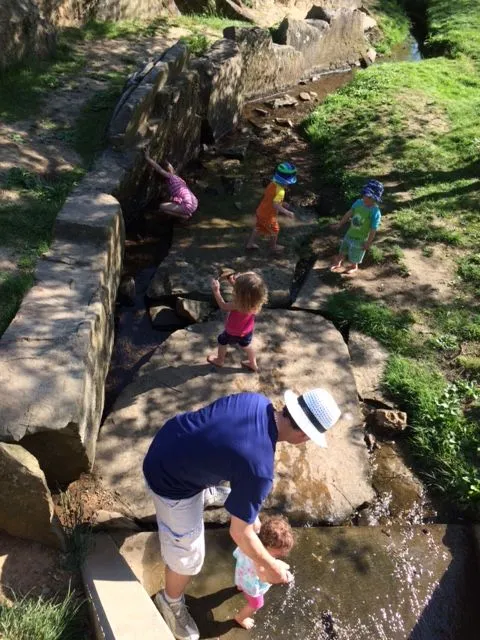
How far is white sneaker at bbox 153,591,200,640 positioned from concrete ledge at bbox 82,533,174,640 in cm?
22

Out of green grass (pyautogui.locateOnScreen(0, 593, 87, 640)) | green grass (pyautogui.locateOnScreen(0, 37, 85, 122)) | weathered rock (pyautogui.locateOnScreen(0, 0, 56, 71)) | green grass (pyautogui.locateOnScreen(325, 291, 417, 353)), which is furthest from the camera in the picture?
weathered rock (pyautogui.locateOnScreen(0, 0, 56, 71))

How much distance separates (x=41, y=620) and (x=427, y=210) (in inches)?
245

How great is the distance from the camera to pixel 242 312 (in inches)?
179

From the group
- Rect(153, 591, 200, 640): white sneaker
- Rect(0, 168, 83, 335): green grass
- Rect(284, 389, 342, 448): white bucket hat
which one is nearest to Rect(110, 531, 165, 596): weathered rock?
Rect(153, 591, 200, 640): white sneaker

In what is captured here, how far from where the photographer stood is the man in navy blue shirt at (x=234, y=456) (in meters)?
2.67

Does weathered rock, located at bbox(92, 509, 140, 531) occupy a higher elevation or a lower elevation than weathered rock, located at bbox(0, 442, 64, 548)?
lower

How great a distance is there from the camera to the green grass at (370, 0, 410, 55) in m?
14.6

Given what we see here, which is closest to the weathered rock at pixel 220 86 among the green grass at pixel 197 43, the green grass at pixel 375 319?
the green grass at pixel 197 43

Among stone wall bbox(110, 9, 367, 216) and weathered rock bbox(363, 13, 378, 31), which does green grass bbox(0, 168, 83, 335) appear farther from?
weathered rock bbox(363, 13, 378, 31)

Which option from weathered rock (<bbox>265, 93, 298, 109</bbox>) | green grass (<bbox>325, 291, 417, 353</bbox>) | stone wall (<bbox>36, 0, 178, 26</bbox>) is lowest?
green grass (<bbox>325, 291, 417, 353</bbox>)

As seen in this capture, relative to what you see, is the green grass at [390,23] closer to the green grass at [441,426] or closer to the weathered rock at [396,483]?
the green grass at [441,426]

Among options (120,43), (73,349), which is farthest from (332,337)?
(120,43)

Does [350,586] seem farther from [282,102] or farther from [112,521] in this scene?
[282,102]

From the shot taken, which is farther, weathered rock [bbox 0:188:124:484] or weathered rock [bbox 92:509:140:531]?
weathered rock [bbox 92:509:140:531]
